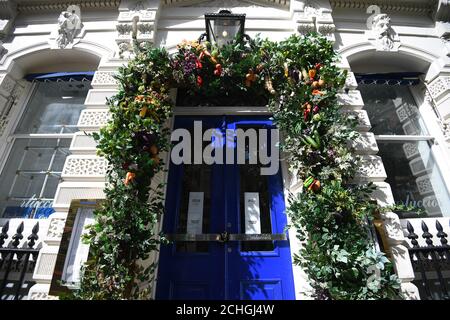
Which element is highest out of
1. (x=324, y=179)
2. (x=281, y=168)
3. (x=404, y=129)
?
(x=404, y=129)

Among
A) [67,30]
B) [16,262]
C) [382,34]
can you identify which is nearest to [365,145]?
[382,34]

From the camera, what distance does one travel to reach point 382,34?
5.37m

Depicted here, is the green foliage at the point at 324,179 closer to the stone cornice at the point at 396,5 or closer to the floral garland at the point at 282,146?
the floral garland at the point at 282,146

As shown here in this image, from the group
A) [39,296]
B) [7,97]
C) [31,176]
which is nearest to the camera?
[39,296]

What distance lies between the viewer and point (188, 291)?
350 centimetres

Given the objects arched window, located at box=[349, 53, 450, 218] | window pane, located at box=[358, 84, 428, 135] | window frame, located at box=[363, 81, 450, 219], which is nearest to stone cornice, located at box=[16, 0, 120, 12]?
arched window, located at box=[349, 53, 450, 218]

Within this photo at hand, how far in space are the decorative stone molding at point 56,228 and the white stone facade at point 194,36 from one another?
1.61 metres

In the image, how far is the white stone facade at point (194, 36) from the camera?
479 cm

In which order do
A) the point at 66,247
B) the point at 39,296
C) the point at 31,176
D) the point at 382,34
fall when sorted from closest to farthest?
1. the point at 39,296
2. the point at 66,247
3. the point at 31,176
4. the point at 382,34

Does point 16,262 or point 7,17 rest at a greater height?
point 7,17

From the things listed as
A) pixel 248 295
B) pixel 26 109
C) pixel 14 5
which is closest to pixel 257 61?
pixel 248 295

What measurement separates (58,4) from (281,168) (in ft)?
20.3

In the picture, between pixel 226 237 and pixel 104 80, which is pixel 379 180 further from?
pixel 104 80

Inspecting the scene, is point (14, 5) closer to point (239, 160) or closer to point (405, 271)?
point (239, 160)
